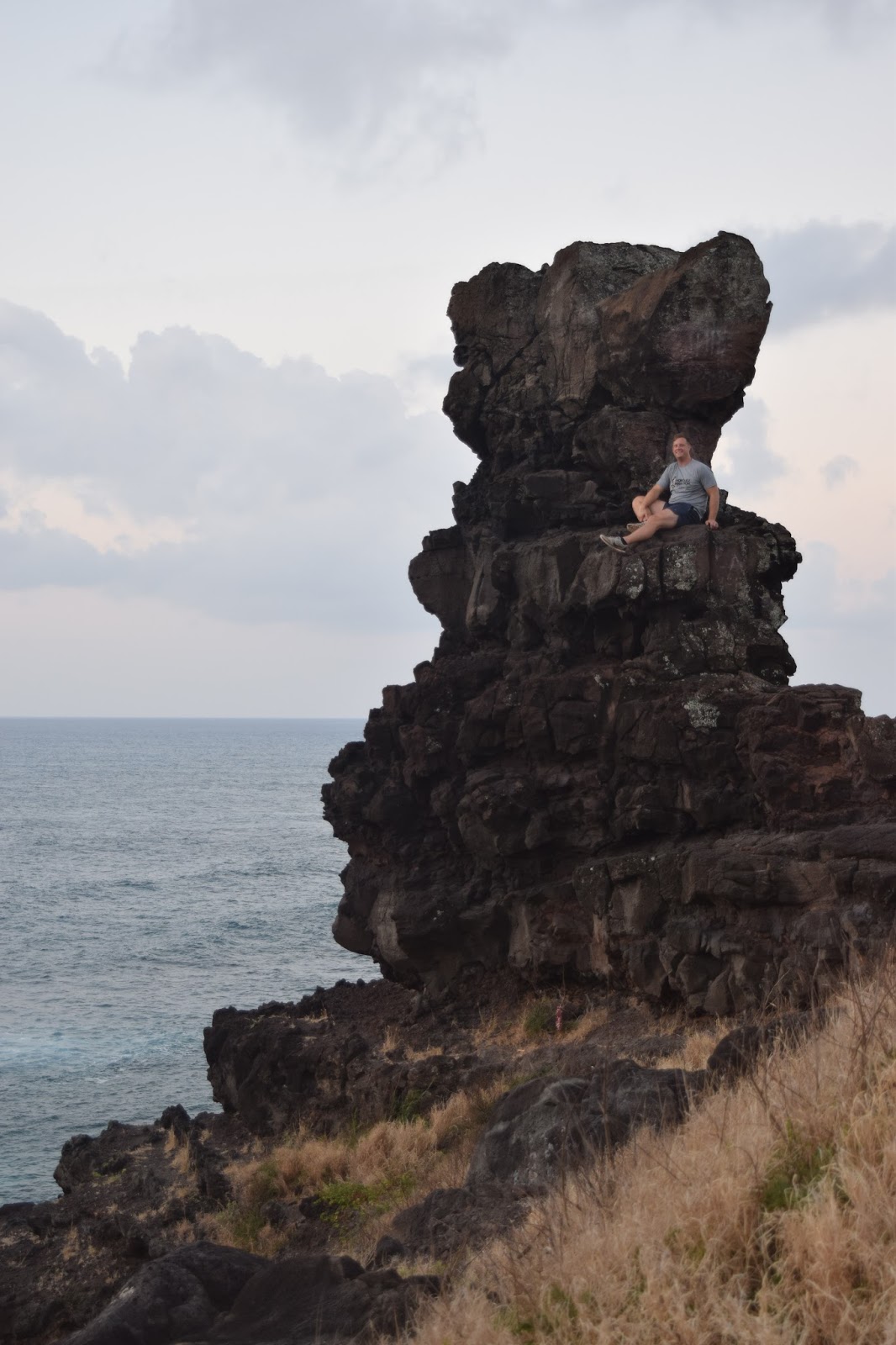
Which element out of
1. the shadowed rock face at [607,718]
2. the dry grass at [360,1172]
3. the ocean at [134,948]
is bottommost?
the ocean at [134,948]

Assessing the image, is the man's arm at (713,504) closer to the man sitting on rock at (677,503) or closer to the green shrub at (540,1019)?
the man sitting on rock at (677,503)

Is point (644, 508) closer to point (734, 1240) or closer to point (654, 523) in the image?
point (654, 523)

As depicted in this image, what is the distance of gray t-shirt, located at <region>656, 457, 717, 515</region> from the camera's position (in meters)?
20.2

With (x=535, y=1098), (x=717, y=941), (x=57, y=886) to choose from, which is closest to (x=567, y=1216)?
(x=535, y=1098)

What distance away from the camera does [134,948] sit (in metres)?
55.1

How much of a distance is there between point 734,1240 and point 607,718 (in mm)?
14325

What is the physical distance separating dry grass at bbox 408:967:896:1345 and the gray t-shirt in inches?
537

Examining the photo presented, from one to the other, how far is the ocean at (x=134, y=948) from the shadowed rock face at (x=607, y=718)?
478 inches

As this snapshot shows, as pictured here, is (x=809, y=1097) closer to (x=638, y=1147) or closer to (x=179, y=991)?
(x=638, y=1147)

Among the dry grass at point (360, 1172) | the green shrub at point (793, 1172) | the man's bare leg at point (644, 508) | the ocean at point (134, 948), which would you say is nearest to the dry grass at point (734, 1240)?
the green shrub at point (793, 1172)

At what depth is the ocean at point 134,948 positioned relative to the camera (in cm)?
3331

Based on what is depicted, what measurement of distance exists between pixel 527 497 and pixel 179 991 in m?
Result: 31.1

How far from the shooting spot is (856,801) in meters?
17.4

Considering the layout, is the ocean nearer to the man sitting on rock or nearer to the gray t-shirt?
the man sitting on rock
